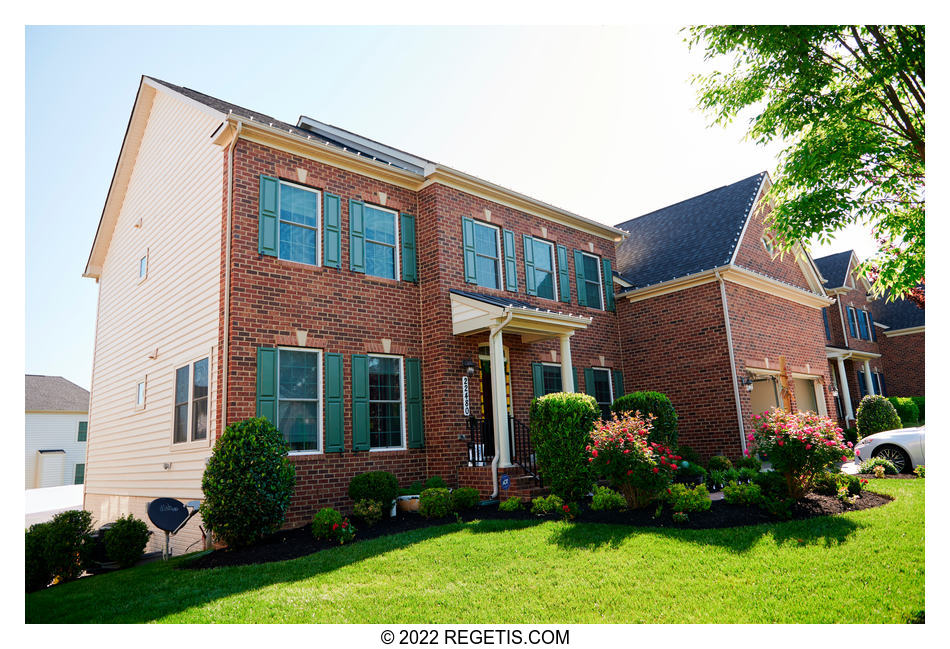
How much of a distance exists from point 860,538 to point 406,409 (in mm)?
7015

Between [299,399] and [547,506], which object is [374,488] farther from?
[547,506]

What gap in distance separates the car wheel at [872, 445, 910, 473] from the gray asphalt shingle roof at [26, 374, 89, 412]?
→ 3480cm

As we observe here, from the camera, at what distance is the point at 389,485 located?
927cm

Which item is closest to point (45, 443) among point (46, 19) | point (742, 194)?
point (46, 19)

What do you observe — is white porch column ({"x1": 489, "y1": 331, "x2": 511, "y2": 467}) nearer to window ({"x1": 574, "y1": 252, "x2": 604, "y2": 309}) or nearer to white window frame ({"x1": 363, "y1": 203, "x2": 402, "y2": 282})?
white window frame ({"x1": 363, "y1": 203, "x2": 402, "y2": 282})

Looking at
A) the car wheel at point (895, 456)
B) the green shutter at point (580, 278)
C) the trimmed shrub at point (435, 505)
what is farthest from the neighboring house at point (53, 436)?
the car wheel at point (895, 456)

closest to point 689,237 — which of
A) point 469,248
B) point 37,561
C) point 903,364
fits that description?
point 469,248

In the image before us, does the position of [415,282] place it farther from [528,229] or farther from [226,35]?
[226,35]

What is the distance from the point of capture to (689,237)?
16125mm

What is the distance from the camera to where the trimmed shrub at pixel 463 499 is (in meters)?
9.18

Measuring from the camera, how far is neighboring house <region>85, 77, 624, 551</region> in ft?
30.8

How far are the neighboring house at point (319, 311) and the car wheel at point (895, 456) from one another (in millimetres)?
6025

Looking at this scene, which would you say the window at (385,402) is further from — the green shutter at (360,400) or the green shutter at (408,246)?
the green shutter at (408,246)

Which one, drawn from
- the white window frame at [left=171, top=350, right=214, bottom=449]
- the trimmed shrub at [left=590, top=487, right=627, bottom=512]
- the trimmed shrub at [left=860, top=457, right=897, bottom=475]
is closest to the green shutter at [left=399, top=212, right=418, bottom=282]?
the white window frame at [left=171, top=350, right=214, bottom=449]
